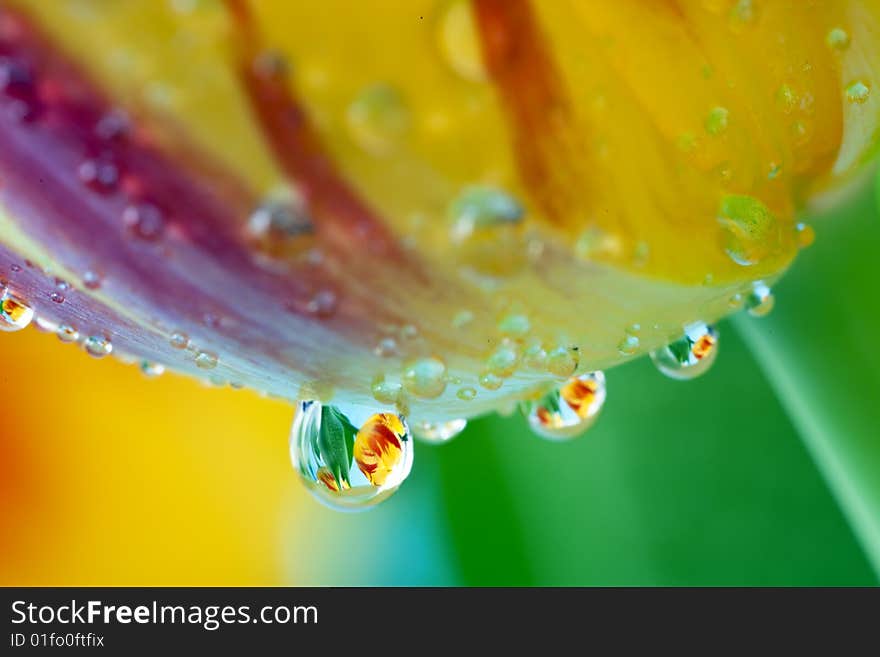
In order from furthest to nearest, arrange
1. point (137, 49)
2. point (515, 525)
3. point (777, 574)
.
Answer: point (515, 525)
point (777, 574)
point (137, 49)

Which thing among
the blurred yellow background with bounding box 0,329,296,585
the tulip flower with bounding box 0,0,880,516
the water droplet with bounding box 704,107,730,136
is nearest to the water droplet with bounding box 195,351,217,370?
the tulip flower with bounding box 0,0,880,516

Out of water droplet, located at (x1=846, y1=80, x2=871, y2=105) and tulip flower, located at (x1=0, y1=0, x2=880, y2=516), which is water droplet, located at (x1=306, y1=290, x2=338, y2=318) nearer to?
tulip flower, located at (x1=0, y1=0, x2=880, y2=516)

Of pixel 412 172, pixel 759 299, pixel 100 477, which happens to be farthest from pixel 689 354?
pixel 100 477

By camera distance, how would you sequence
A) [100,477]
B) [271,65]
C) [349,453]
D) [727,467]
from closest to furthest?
[271,65]
[349,453]
[727,467]
[100,477]

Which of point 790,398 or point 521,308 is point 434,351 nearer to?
point 521,308

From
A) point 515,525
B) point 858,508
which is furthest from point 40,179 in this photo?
point 515,525

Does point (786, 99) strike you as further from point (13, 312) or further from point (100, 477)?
point (100, 477)
